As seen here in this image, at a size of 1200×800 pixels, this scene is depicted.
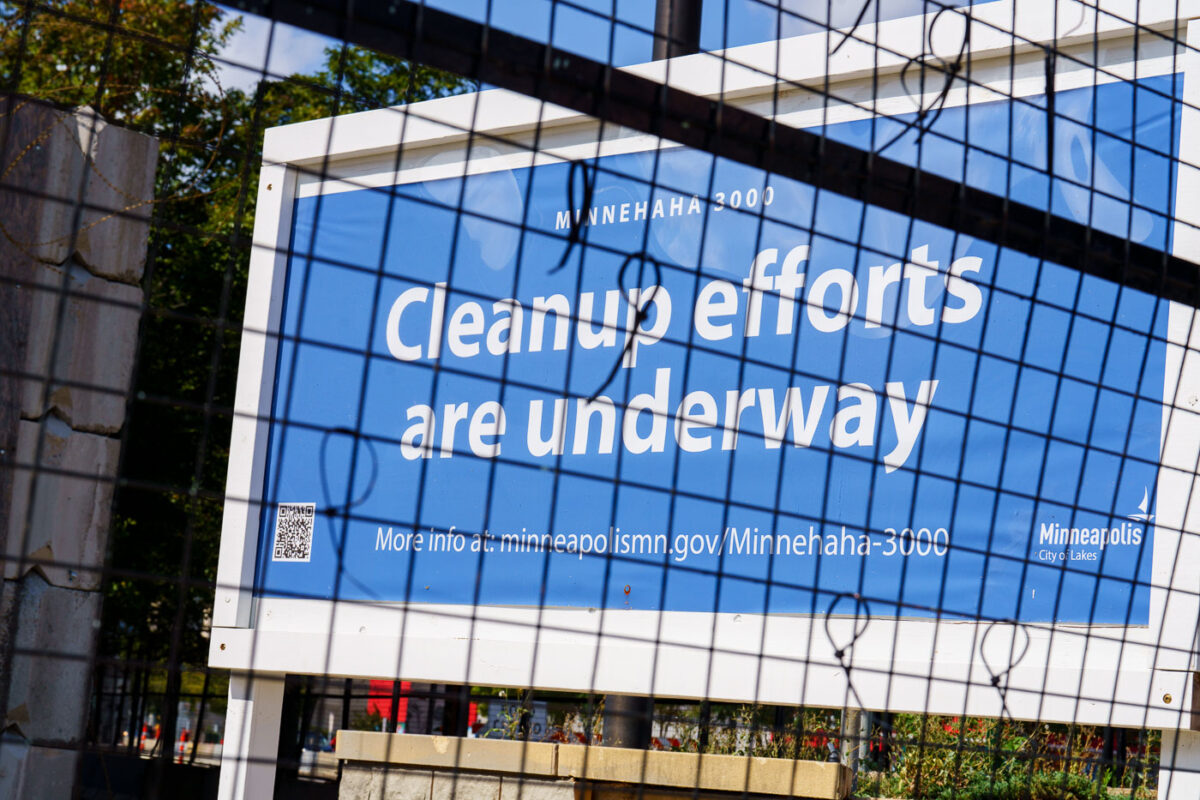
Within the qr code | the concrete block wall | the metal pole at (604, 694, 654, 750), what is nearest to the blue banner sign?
the qr code

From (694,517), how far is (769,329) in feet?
2.34

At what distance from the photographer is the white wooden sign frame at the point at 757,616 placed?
3.14 metres

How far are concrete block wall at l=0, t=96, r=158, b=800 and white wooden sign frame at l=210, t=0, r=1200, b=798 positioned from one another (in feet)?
1.88

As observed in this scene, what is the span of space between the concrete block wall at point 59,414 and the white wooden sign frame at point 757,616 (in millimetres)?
572

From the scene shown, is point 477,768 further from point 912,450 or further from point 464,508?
point 912,450

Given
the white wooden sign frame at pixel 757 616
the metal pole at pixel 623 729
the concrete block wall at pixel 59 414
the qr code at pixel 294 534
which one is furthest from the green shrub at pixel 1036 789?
the concrete block wall at pixel 59 414

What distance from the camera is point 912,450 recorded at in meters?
4.02

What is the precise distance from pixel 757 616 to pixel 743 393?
802 millimetres

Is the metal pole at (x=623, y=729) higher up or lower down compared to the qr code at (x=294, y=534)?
lower down

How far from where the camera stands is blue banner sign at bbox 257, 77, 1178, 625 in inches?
140

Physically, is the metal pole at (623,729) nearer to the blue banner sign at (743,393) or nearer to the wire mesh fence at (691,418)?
the wire mesh fence at (691,418)

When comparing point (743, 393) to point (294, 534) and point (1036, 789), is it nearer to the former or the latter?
point (294, 534)

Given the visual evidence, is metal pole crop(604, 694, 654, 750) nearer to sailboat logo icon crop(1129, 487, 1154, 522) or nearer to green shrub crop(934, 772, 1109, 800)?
green shrub crop(934, 772, 1109, 800)

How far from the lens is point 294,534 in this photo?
17.4ft
